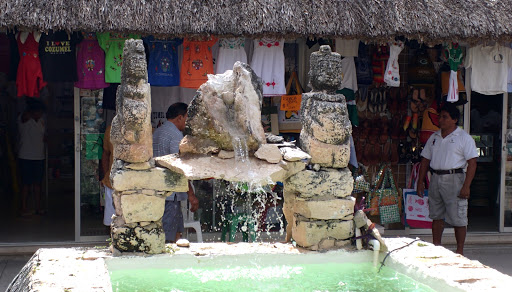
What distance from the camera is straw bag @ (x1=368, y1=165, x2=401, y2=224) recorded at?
27.3ft

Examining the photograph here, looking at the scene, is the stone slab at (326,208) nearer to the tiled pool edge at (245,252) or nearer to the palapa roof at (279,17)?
the tiled pool edge at (245,252)

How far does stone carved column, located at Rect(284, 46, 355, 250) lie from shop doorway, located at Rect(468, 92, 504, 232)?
4.23 m

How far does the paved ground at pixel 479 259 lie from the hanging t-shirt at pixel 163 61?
7.98ft

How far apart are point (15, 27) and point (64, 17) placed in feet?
1.69

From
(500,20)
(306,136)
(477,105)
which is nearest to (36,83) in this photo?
(306,136)

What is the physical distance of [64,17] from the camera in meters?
6.57

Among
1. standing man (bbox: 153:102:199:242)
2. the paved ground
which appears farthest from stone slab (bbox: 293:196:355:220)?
the paved ground

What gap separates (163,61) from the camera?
7359mm

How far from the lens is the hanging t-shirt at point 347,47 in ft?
25.4

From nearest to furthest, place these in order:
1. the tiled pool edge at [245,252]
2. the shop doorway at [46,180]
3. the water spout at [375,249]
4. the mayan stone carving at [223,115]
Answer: the tiled pool edge at [245,252] → the mayan stone carving at [223,115] → the water spout at [375,249] → the shop doorway at [46,180]

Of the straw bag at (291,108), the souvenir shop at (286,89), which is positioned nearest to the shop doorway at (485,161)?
the souvenir shop at (286,89)

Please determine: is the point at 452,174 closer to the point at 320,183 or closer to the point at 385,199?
the point at 385,199

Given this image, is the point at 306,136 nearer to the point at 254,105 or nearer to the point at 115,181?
the point at 254,105

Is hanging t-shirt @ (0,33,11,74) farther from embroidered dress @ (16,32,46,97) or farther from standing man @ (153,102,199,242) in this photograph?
standing man @ (153,102,199,242)
